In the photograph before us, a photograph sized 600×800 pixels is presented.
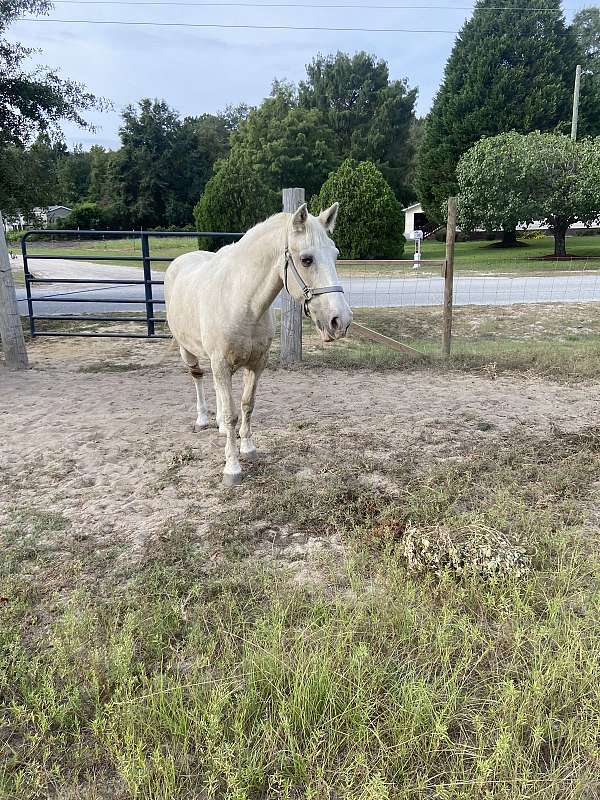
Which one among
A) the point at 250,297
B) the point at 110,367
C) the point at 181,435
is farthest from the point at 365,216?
the point at 250,297

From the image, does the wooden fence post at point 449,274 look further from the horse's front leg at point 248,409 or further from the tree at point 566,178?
the tree at point 566,178

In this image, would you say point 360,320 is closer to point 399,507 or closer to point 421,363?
point 421,363

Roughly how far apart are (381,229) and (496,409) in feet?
50.8

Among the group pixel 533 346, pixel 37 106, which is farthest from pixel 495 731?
pixel 37 106

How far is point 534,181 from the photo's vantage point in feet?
68.0

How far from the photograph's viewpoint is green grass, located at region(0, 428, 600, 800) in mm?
1632

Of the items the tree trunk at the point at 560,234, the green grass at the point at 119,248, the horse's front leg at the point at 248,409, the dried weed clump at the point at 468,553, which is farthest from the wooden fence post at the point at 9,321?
the tree trunk at the point at 560,234

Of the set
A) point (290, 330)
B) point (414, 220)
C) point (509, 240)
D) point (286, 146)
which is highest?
point (286, 146)

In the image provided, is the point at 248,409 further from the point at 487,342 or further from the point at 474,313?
the point at 474,313

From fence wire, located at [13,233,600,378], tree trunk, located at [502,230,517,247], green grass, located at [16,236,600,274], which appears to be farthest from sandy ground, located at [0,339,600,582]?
tree trunk, located at [502,230,517,247]

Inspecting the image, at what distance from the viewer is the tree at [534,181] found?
20.1 m

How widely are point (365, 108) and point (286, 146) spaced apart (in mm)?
12438

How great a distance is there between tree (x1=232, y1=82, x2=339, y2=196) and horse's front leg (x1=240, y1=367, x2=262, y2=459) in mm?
32914

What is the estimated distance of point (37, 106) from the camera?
394 inches
